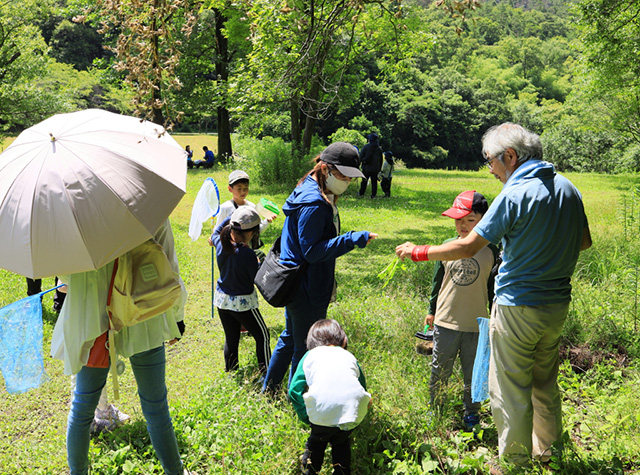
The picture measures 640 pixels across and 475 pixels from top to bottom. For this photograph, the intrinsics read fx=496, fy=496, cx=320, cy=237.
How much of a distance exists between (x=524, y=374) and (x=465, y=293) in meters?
0.74

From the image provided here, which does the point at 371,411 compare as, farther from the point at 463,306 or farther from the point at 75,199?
the point at 75,199

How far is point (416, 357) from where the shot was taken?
14.8ft

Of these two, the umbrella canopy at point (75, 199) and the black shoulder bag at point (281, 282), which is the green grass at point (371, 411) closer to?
the black shoulder bag at point (281, 282)

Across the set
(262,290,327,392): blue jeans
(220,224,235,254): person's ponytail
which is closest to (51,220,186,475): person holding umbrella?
(262,290,327,392): blue jeans

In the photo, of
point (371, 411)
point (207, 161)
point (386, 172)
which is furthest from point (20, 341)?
point (207, 161)

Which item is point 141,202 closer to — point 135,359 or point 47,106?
point 135,359

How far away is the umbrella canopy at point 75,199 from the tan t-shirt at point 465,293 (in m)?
2.01

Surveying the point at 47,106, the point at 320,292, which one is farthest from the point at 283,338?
the point at 47,106

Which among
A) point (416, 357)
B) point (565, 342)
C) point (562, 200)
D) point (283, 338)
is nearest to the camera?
point (562, 200)

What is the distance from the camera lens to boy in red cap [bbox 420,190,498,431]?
3.51 metres

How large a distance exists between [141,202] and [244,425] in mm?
1840

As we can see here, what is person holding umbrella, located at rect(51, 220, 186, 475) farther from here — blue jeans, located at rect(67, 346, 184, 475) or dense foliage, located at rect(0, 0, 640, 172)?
dense foliage, located at rect(0, 0, 640, 172)

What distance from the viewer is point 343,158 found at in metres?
3.43

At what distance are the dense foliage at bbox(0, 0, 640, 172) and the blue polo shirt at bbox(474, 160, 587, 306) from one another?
963mm
